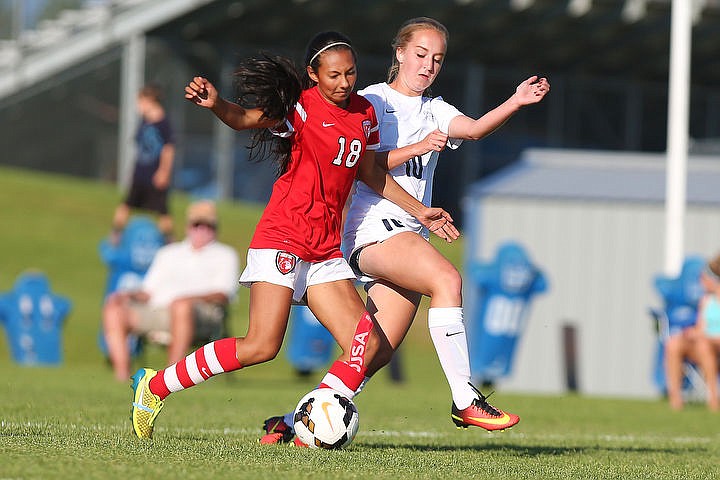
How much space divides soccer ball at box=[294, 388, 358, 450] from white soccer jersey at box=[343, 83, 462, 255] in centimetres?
79

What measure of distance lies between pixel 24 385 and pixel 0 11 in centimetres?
1707

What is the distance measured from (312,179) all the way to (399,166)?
0.61m

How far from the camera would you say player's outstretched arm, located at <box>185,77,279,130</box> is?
601 cm

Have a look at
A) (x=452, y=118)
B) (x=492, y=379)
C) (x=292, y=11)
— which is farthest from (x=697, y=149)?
(x=452, y=118)

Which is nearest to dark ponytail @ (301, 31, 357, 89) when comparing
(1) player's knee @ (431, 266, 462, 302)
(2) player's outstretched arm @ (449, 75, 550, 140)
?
(2) player's outstretched arm @ (449, 75, 550, 140)

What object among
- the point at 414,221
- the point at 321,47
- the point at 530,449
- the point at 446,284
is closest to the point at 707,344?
the point at 530,449

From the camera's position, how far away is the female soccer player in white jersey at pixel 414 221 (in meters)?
6.63

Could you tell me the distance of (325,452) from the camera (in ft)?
21.3

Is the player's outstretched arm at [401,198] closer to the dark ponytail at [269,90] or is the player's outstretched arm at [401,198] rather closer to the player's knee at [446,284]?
the player's knee at [446,284]

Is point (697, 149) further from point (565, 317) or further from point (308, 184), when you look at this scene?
point (308, 184)

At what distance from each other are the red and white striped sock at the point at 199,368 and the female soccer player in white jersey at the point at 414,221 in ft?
1.74

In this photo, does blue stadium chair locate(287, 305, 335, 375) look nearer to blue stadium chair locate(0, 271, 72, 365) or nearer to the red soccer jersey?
blue stadium chair locate(0, 271, 72, 365)

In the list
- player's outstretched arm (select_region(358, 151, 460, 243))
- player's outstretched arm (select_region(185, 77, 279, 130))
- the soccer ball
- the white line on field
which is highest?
player's outstretched arm (select_region(185, 77, 279, 130))

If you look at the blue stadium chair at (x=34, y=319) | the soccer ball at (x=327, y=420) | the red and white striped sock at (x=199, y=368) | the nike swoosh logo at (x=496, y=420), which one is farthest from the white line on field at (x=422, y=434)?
the blue stadium chair at (x=34, y=319)
